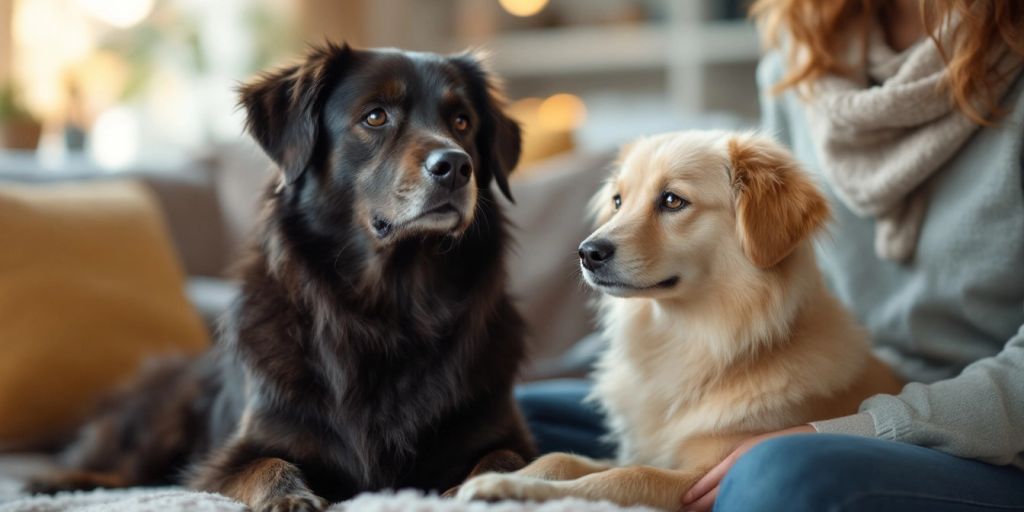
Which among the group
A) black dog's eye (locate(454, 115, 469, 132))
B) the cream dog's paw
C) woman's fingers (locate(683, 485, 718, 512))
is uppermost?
black dog's eye (locate(454, 115, 469, 132))

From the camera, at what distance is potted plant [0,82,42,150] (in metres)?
3.25

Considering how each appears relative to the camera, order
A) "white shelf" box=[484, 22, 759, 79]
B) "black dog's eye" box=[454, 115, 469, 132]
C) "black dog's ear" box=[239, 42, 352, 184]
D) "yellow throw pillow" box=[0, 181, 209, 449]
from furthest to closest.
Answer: "white shelf" box=[484, 22, 759, 79] < "yellow throw pillow" box=[0, 181, 209, 449] < "black dog's eye" box=[454, 115, 469, 132] < "black dog's ear" box=[239, 42, 352, 184]

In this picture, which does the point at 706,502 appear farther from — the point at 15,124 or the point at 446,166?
the point at 15,124

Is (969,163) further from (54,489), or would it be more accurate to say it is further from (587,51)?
(587,51)

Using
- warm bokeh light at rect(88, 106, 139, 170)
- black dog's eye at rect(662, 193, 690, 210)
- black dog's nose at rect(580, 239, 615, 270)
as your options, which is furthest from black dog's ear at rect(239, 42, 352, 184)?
warm bokeh light at rect(88, 106, 139, 170)

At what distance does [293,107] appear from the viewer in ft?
5.61

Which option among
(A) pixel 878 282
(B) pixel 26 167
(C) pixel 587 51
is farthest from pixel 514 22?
(A) pixel 878 282

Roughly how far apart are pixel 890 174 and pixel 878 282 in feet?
0.93

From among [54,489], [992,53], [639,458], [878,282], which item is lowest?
[54,489]

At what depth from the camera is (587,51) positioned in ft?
18.0

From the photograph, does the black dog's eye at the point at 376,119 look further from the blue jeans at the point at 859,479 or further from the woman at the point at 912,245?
the blue jeans at the point at 859,479

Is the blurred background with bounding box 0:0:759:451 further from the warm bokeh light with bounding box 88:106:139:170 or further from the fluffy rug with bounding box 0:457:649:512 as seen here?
the fluffy rug with bounding box 0:457:649:512

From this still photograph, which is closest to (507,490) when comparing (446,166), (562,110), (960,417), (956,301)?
(446,166)

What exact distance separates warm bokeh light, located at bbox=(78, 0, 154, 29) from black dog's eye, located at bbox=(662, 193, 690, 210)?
3.48m
